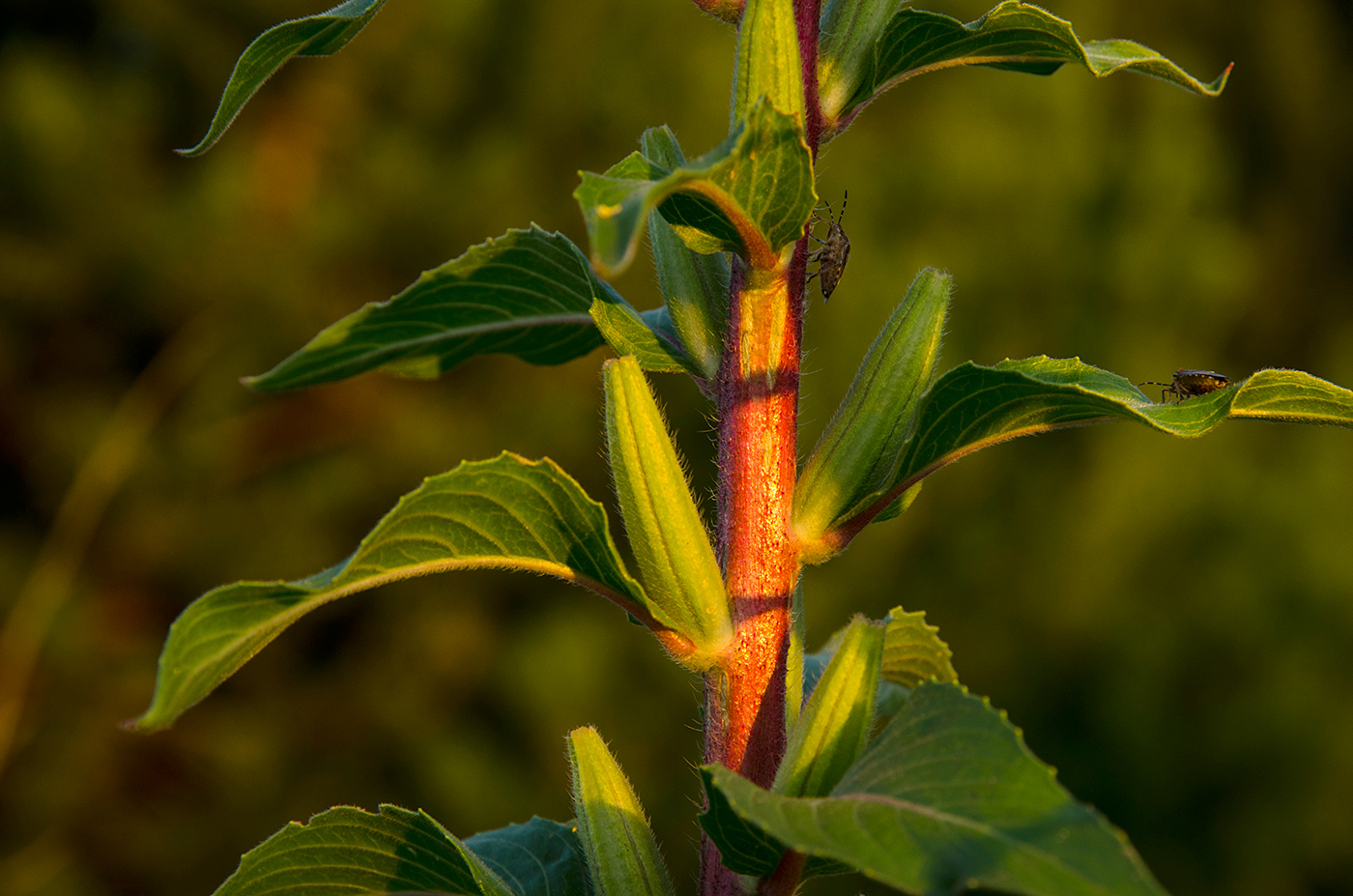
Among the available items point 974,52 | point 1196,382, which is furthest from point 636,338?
point 1196,382

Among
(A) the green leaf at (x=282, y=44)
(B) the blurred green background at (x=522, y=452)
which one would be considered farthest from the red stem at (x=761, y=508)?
(B) the blurred green background at (x=522, y=452)

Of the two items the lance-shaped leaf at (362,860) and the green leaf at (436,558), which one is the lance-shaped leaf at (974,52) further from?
the lance-shaped leaf at (362,860)

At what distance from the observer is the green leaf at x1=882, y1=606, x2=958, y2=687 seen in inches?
51.1

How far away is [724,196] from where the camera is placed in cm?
88

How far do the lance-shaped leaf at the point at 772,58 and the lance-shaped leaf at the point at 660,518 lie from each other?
257 mm

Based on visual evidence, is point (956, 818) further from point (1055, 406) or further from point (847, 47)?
point (847, 47)

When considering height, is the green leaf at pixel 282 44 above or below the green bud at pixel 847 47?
below

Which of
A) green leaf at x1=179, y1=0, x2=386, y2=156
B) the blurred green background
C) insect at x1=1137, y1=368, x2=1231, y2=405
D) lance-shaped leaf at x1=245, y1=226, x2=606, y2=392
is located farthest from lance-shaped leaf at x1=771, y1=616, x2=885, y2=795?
the blurred green background

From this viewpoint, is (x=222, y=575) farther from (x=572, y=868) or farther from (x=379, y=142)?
(x=572, y=868)

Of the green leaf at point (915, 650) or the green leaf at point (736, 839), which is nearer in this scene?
the green leaf at point (736, 839)

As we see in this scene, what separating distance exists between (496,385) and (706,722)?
240 inches

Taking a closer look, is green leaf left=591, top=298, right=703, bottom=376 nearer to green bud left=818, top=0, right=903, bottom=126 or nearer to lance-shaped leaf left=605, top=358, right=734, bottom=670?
lance-shaped leaf left=605, top=358, right=734, bottom=670

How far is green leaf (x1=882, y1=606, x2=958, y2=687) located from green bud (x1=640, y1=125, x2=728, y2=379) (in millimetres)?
383

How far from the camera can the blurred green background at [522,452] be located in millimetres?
5562
